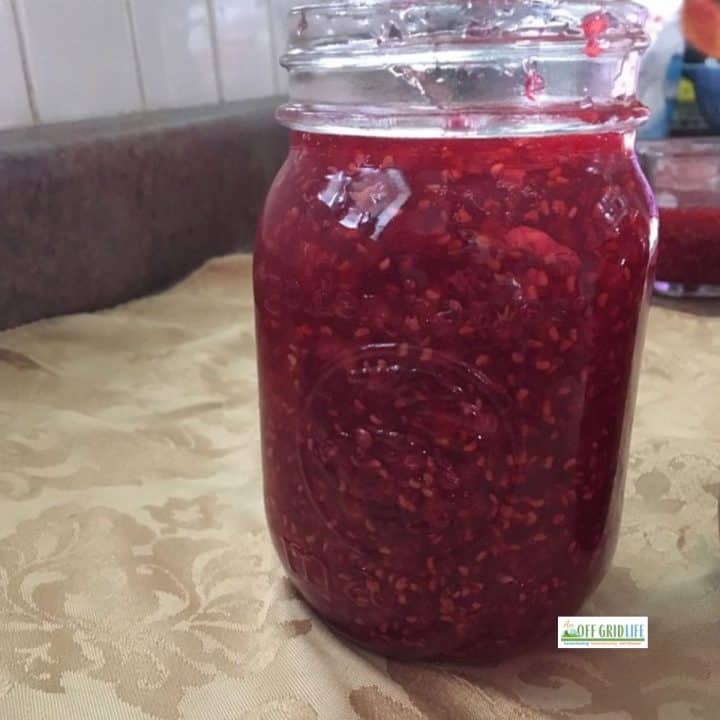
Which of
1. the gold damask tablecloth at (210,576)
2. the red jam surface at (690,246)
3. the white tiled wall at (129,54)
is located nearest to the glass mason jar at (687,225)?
the red jam surface at (690,246)

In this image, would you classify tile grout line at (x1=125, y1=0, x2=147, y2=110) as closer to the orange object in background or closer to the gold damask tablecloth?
the gold damask tablecloth

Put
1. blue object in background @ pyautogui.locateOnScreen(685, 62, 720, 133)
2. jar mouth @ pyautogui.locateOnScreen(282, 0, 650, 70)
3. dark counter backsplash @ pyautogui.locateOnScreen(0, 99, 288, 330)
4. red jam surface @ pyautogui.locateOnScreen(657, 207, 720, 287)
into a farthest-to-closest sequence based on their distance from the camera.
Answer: blue object in background @ pyautogui.locateOnScreen(685, 62, 720, 133), red jam surface @ pyautogui.locateOnScreen(657, 207, 720, 287), dark counter backsplash @ pyautogui.locateOnScreen(0, 99, 288, 330), jar mouth @ pyautogui.locateOnScreen(282, 0, 650, 70)

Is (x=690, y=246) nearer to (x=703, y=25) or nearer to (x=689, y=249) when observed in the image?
(x=689, y=249)

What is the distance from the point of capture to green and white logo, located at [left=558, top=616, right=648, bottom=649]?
A: 1.55 ft

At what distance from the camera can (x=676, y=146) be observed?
109cm

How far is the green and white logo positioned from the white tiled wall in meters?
0.69

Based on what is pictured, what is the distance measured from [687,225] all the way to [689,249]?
27mm

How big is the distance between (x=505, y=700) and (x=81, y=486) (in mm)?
328

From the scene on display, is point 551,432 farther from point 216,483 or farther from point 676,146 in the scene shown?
point 676,146

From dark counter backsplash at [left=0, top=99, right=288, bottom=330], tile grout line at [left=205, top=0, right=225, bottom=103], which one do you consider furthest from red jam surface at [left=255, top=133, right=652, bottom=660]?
tile grout line at [left=205, top=0, right=225, bottom=103]

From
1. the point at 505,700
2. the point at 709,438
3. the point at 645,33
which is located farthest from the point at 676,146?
the point at 505,700

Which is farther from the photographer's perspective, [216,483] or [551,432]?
[216,483]

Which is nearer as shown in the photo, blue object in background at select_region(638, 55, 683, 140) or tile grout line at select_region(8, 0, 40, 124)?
tile grout line at select_region(8, 0, 40, 124)

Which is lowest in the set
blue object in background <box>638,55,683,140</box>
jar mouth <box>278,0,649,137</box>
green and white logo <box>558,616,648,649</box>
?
green and white logo <box>558,616,648,649</box>
